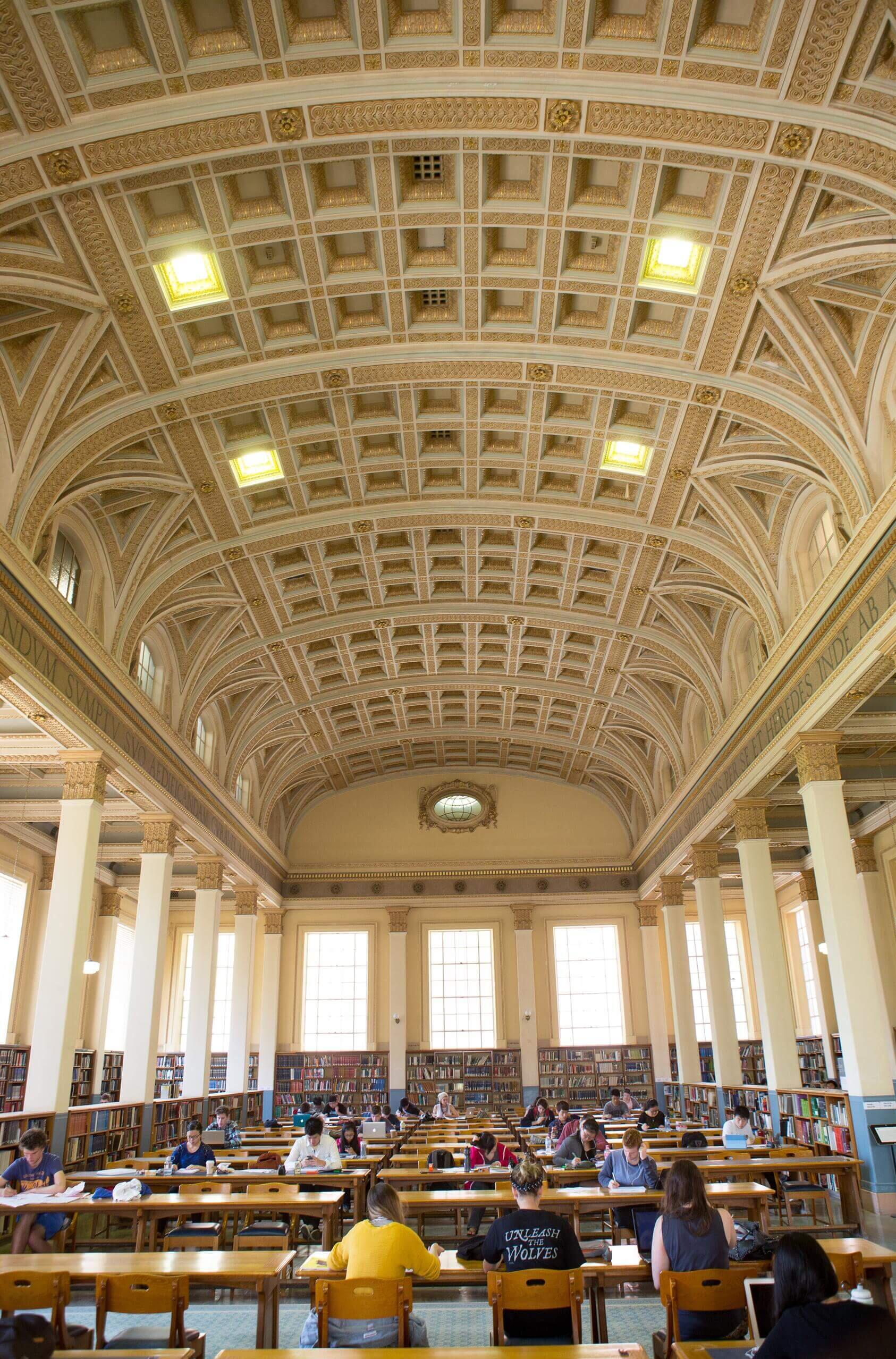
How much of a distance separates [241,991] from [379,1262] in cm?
1830

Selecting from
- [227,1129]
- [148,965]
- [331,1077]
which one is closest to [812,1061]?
[331,1077]

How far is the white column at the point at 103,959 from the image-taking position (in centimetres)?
2288

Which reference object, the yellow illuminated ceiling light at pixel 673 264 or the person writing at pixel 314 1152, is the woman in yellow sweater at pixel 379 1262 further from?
the yellow illuminated ceiling light at pixel 673 264

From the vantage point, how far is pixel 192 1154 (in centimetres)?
1055

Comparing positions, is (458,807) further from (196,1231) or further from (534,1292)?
(534,1292)

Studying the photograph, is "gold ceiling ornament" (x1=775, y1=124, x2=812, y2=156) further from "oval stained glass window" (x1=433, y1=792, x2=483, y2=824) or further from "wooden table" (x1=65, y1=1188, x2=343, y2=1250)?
"oval stained glass window" (x1=433, y1=792, x2=483, y2=824)

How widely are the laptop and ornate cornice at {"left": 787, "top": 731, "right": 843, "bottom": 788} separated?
878cm

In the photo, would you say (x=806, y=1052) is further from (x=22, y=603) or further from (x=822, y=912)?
(x=22, y=603)

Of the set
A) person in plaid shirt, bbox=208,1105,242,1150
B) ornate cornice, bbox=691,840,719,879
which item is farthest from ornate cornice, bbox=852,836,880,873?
person in plaid shirt, bbox=208,1105,242,1150

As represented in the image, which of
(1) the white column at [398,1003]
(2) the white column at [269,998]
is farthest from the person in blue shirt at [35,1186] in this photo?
(1) the white column at [398,1003]

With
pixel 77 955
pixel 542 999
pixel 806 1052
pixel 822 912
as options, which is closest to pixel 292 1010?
pixel 542 999

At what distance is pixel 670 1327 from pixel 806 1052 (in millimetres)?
20933

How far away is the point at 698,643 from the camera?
1758 centimetres

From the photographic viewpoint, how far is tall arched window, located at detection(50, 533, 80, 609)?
41.9 feet
